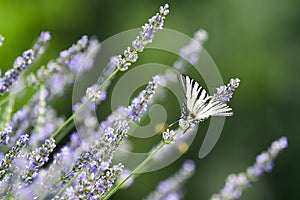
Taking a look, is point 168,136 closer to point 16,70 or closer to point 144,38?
point 144,38

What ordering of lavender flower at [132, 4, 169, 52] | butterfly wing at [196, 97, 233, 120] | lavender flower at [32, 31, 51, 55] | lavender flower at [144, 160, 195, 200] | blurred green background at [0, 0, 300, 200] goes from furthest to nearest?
1. blurred green background at [0, 0, 300, 200]
2. lavender flower at [144, 160, 195, 200]
3. lavender flower at [32, 31, 51, 55]
4. lavender flower at [132, 4, 169, 52]
5. butterfly wing at [196, 97, 233, 120]

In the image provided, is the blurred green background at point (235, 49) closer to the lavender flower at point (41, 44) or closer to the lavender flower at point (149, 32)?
the lavender flower at point (41, 44)

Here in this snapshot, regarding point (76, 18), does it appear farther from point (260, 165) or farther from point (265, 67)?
point (260, 165)

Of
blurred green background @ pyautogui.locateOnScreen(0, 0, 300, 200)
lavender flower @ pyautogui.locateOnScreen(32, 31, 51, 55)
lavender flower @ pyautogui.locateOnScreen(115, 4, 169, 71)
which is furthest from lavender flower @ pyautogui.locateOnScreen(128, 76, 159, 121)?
blurred green background @ pyautogui.locateOnScreen(0, 0, 300, 200)

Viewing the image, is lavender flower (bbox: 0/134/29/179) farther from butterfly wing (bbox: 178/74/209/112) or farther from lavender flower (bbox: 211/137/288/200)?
lavender flower (bbox: 211/137/288/200)

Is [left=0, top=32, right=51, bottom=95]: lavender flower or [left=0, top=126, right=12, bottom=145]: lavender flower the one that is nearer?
[left=0, top=126, right=12, bottom=145]: lavender flower

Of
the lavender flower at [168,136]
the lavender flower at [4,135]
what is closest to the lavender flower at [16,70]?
the lavender flower at [4,135]

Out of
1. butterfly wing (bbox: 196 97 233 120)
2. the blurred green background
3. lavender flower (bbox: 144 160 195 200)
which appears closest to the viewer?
butterfly wing (bbox: 196 97 233 120)

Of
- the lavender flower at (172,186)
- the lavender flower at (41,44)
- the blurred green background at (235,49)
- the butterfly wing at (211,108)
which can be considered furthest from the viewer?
the blurred green background at (235,49)
